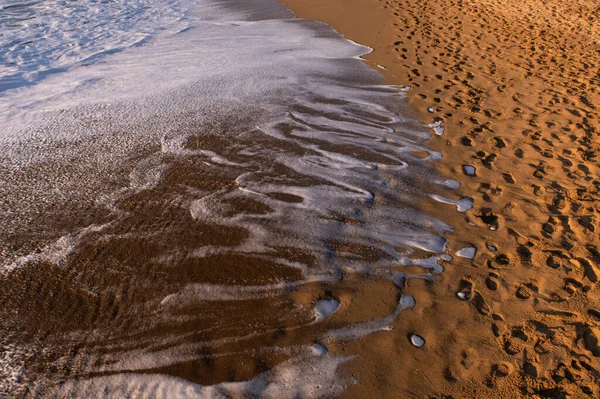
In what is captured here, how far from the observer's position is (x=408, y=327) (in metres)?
3.08

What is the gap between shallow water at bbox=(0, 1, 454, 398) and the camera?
9.21 ft

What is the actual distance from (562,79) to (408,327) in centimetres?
627

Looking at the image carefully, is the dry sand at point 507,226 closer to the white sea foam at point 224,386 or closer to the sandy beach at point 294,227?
the sandy beach at point 294,227

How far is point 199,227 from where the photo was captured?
3828 mm

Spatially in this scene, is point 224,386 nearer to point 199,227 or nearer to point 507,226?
point 199,227

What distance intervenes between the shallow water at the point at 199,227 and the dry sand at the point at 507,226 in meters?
0.29

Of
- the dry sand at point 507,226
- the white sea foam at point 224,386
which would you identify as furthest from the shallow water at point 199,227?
the dry sand at point 507,226

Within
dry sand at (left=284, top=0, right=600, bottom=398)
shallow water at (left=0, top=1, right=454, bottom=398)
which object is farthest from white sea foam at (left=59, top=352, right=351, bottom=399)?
dry sand at (left=284, top=0, right=600, bottom=398)

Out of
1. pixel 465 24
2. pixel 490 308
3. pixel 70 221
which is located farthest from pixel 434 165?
pixel 465 24

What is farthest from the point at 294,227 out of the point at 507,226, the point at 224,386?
the point at 507,226

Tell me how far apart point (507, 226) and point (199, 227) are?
3.00 m

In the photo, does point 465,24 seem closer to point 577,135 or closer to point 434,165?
point 577,135

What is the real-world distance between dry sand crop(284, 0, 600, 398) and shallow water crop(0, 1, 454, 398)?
0.94ft

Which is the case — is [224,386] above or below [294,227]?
below
